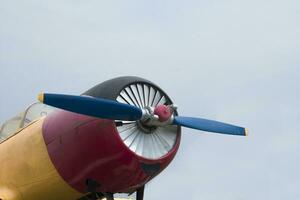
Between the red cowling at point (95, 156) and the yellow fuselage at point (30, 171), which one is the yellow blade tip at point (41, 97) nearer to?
the red cowling at point (95, 156)

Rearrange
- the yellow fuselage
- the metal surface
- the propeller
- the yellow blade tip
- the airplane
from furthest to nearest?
1. the yellow fuselage
2. the metal surface
3. the airplane
4. the propeller
5. the yellow blade tip

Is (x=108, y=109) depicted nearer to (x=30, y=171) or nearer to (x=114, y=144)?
(x=114, y=144)

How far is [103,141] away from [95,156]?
340 millimetres

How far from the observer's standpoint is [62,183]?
10.2 metres

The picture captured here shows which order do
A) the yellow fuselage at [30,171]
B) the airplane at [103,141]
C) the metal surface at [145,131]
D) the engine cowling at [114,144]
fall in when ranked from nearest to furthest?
1. the airplane at [103,141]
2. the engine cowling at [114,144]
3. the metal surface at [145,131]
4. the yellow fuselage at [30,171]

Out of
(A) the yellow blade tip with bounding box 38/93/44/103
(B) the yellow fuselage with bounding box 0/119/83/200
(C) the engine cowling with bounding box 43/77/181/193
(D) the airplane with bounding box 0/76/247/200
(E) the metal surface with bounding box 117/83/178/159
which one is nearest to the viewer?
(A) the yellow blade tip with bounding box 38/93/44/103

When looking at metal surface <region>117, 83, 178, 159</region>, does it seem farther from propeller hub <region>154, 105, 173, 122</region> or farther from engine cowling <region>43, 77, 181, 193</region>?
propeller hub <region>154, 105, 173, 122</region>

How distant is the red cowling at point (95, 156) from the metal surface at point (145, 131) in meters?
0.12

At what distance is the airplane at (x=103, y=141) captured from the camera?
921 cm

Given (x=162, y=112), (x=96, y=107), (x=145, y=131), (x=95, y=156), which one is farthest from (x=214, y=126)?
(x=96, y=107)

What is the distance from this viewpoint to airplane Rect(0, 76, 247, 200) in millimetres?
9211

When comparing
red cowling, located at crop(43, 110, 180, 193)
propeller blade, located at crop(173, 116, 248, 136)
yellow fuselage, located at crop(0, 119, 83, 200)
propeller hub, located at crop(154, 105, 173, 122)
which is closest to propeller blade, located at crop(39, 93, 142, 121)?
red cowling, located at crop(43, 110, 180, 193)

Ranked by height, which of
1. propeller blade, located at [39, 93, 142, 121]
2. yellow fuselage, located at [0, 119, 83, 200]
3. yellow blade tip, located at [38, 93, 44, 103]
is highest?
yellow blade tip, located at [38, 93, 44, 103]

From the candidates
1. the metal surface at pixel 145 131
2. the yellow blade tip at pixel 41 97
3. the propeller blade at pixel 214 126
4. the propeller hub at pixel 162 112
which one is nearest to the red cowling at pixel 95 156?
the metal surface at pixel 145 131
